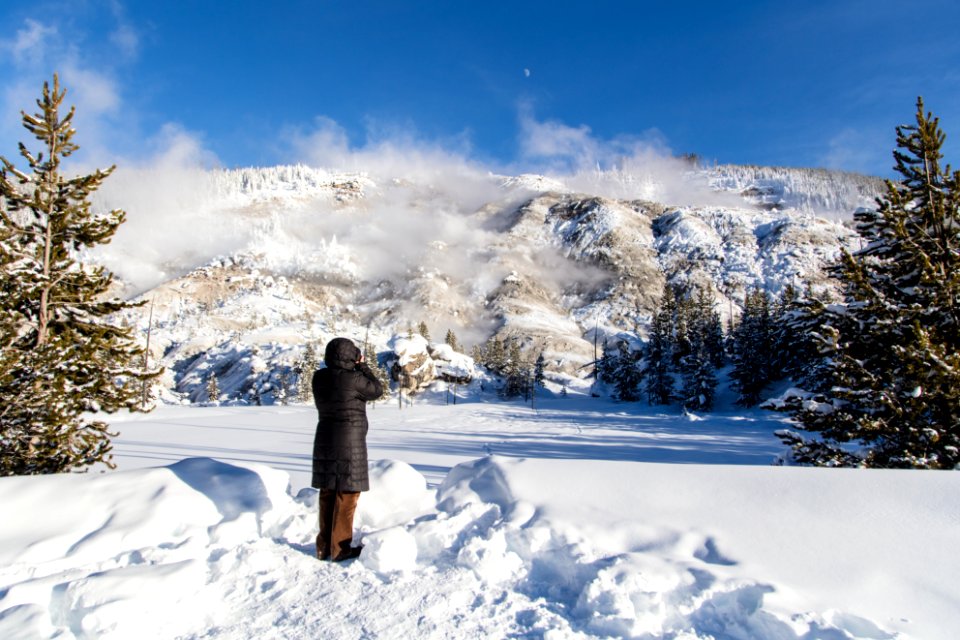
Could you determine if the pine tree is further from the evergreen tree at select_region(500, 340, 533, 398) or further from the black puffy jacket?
the evergreen tree at select_region(500, 340, 533, 398)

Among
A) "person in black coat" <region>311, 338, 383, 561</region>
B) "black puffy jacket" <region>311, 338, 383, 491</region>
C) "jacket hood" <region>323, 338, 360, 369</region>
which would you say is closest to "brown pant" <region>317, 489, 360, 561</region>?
"person in black coat" <region>311, 338, 383, 561</region>

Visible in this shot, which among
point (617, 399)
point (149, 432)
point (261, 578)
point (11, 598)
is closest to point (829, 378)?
point (261, 578)

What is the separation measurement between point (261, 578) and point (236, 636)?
78 centimetres

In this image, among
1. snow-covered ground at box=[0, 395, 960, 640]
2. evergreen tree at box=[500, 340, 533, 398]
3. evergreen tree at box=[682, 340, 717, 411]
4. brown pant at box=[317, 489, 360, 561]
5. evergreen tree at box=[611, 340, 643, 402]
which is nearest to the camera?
snow-covered ground at box=[0, 395, 960, 640]

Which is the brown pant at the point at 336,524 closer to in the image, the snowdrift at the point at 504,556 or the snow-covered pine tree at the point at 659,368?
the snowdrift at the point at 504,556

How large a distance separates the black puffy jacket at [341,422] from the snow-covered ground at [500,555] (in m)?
0.61

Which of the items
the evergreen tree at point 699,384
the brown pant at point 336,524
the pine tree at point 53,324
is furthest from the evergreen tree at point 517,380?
the brown pant at point 336,524

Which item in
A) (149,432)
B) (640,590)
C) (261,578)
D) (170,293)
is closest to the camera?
(640,590)

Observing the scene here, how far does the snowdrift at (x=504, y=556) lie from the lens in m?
3.27

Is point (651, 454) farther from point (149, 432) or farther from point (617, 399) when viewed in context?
point (617, 399)

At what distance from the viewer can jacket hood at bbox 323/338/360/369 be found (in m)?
4.89

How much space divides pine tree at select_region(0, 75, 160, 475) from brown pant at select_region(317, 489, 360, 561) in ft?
14.0

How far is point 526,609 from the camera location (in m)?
3.55

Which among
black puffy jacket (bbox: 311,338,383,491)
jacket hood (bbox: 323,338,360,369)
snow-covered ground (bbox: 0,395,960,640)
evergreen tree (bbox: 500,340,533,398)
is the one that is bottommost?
evergreen tree (bbox: 500,340,533,398)
